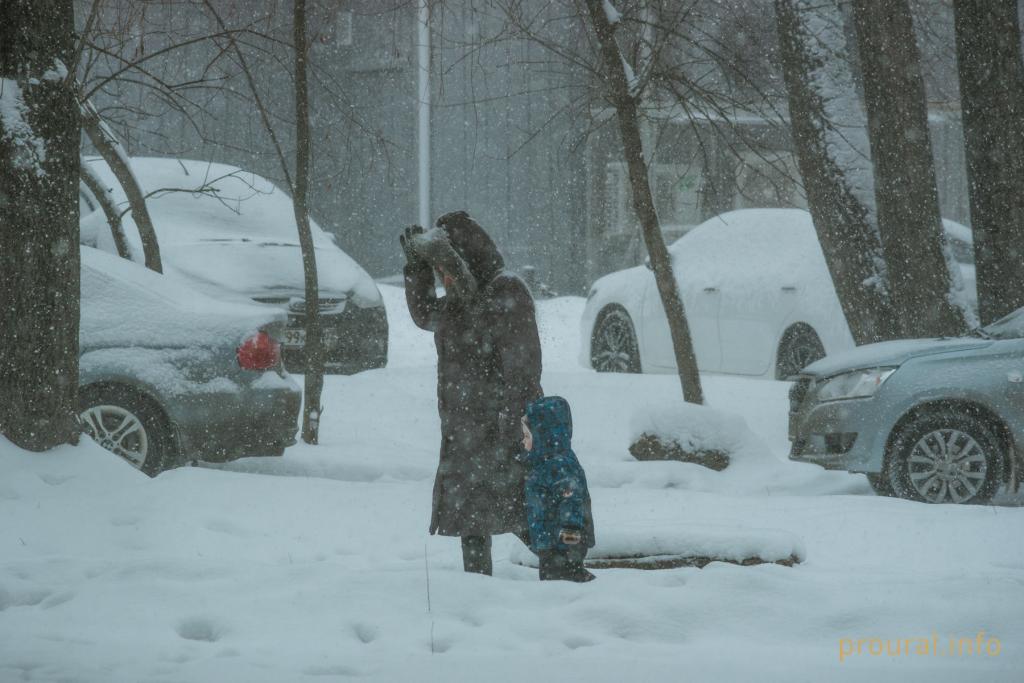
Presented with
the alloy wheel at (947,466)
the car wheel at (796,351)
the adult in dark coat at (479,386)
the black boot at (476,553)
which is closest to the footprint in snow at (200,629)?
the adult in dark coat at (479,386)

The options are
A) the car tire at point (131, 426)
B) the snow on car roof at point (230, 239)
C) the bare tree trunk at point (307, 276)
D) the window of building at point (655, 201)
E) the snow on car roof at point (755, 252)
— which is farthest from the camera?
the window of building at point (655, 201)

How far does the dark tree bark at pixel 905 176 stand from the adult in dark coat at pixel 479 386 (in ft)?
16.9

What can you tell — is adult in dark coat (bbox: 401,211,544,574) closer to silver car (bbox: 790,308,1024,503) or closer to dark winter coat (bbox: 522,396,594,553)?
dark winter coat (bbox: 522,396,594,553)

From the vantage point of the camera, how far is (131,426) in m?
7.54

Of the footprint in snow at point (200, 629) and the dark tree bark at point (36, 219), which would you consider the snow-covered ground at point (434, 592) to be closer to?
the footprint in snow at point (200, 629)

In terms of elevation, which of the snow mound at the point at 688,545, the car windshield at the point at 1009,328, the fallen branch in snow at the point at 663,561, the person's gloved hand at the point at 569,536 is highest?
the car windshield at the point at 1009,328

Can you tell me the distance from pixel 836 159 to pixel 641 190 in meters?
1.52

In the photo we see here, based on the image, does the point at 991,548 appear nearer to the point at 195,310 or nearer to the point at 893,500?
the point at 893,500

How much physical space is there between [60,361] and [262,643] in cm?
259

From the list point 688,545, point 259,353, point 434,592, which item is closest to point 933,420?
point 688,545

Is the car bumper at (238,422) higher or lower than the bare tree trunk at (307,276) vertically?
lower

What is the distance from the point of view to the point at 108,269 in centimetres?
793

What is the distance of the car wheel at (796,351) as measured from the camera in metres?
11.6

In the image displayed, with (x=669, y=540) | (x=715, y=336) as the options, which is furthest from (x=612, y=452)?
(x=669, y=540)
